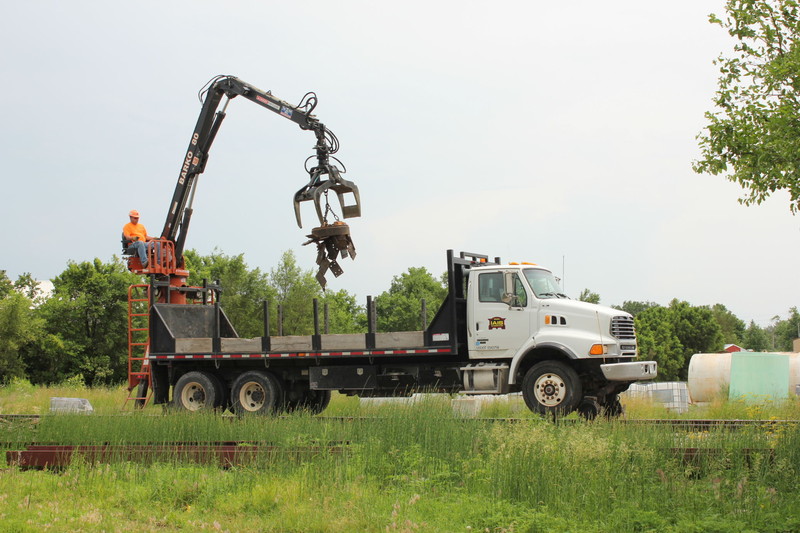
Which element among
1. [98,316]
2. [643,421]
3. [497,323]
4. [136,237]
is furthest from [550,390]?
[98,316]

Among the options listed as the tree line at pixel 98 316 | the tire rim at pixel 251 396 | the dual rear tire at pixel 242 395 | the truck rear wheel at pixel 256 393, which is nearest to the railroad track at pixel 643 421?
the dual rear tire at pixel 242 395

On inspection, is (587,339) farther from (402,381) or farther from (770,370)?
(770,370)

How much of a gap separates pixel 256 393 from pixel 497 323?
549 centimetres

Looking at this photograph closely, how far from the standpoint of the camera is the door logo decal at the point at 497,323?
1521cm

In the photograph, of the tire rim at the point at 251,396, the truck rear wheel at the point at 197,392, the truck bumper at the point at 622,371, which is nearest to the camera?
the truck bumper at the point at 622,371

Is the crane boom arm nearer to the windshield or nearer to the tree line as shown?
the windshield

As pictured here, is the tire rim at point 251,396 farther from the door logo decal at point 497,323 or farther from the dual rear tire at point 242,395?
the door logo decal at point 497,323

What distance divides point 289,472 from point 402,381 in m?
7.30

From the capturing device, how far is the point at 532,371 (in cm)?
1464

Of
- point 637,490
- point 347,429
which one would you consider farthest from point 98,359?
point 637,490

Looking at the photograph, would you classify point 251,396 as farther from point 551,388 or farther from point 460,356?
point 551,388

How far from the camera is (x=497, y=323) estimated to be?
50.0 feet

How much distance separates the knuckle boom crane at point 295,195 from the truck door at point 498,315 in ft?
9.05

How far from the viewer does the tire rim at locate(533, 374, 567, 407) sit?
14.4 m
